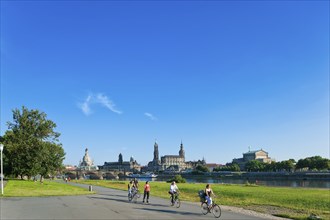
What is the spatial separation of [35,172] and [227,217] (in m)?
63.7

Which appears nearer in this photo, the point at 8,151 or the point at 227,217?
the point at 227,217

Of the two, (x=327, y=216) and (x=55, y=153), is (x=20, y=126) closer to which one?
(x=55, y=153)

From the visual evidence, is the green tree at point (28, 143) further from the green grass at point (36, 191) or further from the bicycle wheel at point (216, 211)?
the bicycle wheel at point (216, 211)

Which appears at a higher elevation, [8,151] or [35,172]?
[8,151]

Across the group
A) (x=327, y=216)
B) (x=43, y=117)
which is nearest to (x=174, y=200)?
(x=327, y=216)

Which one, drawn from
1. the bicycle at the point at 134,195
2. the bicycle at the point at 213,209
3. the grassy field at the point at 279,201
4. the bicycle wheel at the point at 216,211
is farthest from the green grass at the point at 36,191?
the bicycle wheel at the point at 216,211

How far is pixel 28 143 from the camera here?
254 feet

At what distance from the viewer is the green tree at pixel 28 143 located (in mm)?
76500

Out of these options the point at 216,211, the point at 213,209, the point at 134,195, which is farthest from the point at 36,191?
the point at 216,211

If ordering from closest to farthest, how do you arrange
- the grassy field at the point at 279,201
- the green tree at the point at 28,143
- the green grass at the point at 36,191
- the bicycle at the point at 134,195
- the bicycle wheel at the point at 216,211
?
the bicycle wheel at the point at 216,211
the grassy field at the point at 279,201
the bicycle at the point at 134,195
the green grass at the point at 36,191
the green tree at the point at 28,143

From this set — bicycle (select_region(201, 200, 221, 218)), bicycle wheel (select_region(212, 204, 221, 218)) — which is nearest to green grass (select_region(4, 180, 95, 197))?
bicycle (select_region(201, 200, 221, 218))

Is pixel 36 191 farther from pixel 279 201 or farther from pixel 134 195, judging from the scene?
pixel 279 201

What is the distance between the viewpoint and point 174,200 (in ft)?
103

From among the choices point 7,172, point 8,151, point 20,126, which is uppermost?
point 20,126
